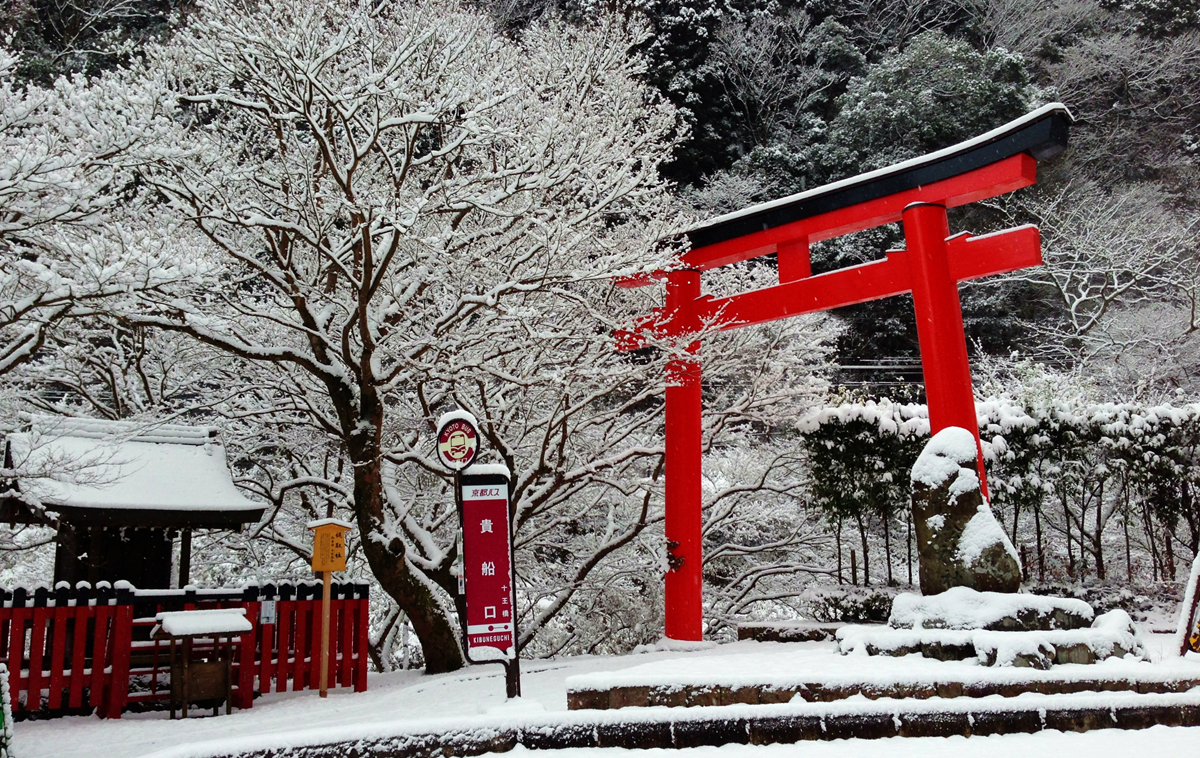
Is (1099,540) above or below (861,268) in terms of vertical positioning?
below

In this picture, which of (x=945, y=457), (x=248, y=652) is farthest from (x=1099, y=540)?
(x=248, y=652)

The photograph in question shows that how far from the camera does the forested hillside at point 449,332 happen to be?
24.1 feet

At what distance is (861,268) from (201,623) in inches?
292

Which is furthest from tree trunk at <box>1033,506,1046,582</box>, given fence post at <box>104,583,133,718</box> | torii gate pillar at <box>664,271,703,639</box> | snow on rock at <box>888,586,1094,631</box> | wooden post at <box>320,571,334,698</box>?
fence post at <box>104,583,133,718</box>

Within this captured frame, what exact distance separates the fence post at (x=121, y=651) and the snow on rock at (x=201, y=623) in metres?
0.24

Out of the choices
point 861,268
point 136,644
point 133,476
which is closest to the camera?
point 136,644

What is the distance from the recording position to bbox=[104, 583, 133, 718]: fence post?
673 centimetres

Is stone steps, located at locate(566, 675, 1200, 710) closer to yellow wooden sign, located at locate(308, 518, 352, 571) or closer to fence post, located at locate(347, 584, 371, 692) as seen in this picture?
yellow wooden sign, located at locate(308, 518, 352, 571)

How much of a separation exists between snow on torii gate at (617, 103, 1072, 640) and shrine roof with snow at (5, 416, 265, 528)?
4.81 metres

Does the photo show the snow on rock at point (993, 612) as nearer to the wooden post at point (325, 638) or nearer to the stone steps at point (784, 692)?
the stone steps at point (784, 692)

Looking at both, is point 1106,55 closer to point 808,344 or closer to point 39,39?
point 808,344

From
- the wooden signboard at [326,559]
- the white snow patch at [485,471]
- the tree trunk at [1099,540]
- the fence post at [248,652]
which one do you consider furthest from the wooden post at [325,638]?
the tree trunk at [1099,540]

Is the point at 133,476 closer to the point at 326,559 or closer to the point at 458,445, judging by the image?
the point at 326,559

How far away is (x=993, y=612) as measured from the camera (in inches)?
234
